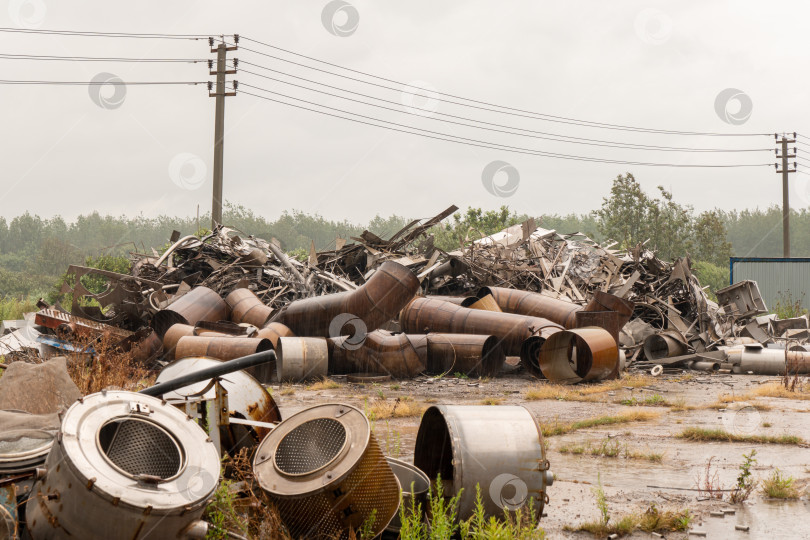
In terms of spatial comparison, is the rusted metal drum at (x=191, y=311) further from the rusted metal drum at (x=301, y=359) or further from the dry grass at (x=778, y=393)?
the dry grass at (x=778, y=393)

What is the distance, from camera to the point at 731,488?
548 centimetres

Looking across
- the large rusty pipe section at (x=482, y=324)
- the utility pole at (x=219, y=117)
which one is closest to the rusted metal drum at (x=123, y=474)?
the large rusty pipe section at (x=482, y=324)

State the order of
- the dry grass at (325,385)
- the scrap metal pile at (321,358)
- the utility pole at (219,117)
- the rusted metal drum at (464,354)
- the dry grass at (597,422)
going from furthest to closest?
the utility pole at (219,117) < the rusted metal drum at (464,354) < the dry grass at (325,385) < the dry grass at (597,422) < the scrap metal pile at (321,358)

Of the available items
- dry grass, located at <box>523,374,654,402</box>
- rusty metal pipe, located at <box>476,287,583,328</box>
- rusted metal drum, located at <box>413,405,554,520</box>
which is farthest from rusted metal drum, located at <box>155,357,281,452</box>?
rusty metal pipe, located at <box>476,287,583,328</box>

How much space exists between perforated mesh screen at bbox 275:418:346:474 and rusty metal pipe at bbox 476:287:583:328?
8.57 meters

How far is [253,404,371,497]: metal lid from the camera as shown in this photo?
3.81m

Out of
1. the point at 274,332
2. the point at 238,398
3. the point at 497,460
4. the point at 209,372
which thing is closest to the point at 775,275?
the point at 274,332

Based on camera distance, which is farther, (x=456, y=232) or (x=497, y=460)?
(x=456, y=232)

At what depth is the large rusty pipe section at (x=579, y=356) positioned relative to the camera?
11.0 metres

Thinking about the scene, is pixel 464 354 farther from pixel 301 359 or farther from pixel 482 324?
pixel 301 359

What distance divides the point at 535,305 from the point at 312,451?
358 inches

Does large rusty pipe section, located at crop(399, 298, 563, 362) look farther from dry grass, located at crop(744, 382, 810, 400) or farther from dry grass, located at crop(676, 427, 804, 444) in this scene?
dry grass, located at crop(676, 427, 804, 444)

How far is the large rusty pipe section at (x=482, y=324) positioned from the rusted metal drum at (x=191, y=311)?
3193mm

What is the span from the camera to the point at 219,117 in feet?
73.9
